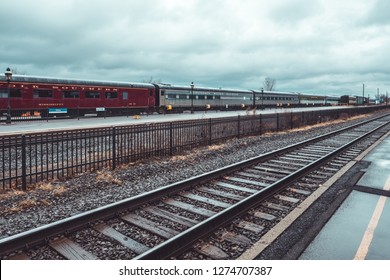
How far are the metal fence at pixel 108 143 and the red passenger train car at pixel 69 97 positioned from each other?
1147 cm

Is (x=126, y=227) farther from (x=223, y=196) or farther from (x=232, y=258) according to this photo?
(x=223, y=196)

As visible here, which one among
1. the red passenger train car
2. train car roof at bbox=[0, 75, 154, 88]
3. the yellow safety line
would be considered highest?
train car roof at bbox=[0, 75, 154, 88]

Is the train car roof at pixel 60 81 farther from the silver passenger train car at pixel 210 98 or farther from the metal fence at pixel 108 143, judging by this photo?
the metal fence at pixel 108 143

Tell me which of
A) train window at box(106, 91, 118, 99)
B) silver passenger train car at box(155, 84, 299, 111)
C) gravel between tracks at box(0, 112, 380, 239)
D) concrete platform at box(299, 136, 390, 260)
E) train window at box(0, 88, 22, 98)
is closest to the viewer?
concrete platform at box(299, 136, 390, 260)

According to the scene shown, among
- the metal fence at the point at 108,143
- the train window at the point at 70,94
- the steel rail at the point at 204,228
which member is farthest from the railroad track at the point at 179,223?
the train window at the point at 70,94

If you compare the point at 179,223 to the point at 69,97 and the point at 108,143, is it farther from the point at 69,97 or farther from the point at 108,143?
the point at 69,97

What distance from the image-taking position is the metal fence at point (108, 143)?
330 inches

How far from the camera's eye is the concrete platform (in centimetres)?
429

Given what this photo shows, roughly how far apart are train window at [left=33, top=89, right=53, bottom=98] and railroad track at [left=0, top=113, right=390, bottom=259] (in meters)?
22.7

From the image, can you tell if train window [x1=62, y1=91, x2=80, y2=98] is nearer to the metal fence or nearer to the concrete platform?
the metal fence

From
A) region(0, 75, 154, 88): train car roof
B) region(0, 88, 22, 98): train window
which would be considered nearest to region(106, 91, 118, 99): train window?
region(0, 75, 154, 88): train car roof

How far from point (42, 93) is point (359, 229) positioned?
26.6 m

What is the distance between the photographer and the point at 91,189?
7492 millimetres

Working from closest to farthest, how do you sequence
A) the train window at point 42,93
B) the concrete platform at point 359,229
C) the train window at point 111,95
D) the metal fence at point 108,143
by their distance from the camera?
the concrete platform at point 359,229, the metal fence at point 108,143, the train window at point 42,93, the train window at point 111,95
